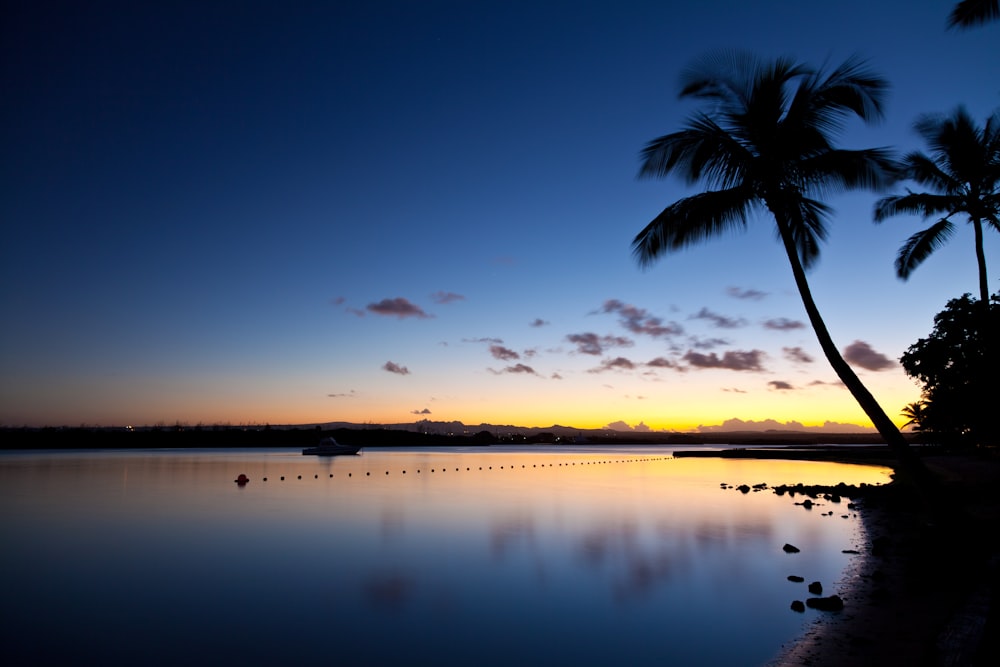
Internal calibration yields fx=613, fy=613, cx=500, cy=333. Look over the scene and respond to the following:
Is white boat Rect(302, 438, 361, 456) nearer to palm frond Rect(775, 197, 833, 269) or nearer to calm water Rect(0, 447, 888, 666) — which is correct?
calm water Rect(0, 447, 888, 666)

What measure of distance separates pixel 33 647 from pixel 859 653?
13.1m

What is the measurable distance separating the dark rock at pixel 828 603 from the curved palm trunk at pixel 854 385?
2623 millimetres

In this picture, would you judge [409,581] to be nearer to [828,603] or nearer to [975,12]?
[828,603]

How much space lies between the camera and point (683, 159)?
12.7 metres

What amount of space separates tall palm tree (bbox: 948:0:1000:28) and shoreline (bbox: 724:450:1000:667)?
303 inches

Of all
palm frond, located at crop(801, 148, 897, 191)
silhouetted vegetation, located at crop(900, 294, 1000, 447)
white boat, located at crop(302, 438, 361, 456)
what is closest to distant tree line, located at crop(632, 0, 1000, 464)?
palm frond, located at crop(801, 148, 897, 191)

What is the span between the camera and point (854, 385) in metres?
11.4

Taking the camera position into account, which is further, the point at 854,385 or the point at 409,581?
the point at 409,581

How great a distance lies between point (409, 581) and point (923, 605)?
1104 cm

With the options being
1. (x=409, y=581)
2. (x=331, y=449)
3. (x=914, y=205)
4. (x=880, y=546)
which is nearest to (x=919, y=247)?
(x=914, y=205)

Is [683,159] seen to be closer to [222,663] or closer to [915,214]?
[915,214]

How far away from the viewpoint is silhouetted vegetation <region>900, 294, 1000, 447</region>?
52.4ft

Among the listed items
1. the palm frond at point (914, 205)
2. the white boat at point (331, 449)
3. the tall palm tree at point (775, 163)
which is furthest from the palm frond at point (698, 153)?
the white boat at point (331, 449)

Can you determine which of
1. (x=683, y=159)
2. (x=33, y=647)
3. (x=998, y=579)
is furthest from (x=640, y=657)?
(x=33, y=647)
